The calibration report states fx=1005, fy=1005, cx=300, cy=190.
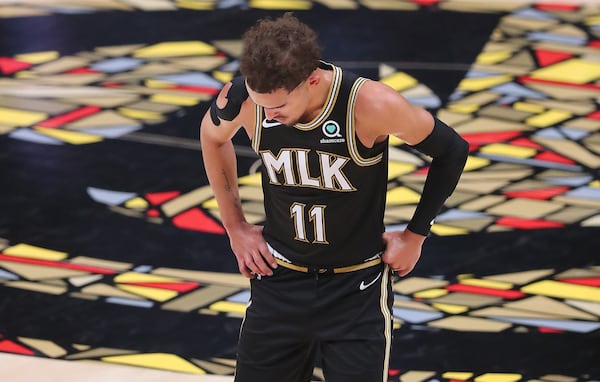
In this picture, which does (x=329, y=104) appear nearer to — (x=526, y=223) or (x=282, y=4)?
(x=526, y=223)

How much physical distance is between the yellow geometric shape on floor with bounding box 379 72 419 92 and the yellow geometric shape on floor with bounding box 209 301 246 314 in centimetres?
219

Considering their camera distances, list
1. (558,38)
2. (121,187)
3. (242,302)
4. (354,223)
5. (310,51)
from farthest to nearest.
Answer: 1. (558,38)
2. (121,187)
3. (242,302)
4. (354,223)
5. (310,51)

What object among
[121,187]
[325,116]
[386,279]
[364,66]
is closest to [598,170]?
[364,66]

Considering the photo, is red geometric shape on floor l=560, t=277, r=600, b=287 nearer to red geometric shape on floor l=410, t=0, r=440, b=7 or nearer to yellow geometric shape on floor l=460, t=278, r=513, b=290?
yellow geometric shape on floor l=460, t=278, r=513, b=290

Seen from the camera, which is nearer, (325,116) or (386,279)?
(325,116)

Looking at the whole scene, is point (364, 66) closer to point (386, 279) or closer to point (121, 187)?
point (121, 187)

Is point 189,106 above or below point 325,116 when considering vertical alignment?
below

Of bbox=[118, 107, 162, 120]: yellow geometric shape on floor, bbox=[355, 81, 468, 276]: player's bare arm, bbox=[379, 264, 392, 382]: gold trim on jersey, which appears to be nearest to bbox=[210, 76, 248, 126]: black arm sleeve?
bbox=[355, 81, 468, 276]: player's bare arm

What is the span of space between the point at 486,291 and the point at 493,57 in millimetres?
2575

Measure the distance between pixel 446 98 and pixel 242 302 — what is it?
2.21 m

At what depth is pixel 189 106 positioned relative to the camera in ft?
18.9

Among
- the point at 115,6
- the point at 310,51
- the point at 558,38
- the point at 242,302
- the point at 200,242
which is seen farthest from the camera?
the point at 115,6

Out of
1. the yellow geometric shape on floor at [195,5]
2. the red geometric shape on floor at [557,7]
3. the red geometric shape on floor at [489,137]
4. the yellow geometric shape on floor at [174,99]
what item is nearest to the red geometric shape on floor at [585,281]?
the red geometric shape on floor at [489,137]

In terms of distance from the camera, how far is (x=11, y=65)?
635 centimetres
